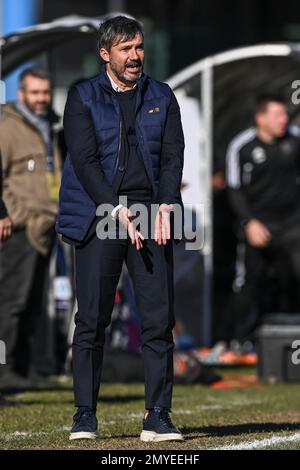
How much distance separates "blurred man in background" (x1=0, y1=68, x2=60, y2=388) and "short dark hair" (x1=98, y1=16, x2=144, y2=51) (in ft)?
14.1

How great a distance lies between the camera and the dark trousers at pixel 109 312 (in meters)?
8.66

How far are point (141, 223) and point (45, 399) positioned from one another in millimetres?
3462

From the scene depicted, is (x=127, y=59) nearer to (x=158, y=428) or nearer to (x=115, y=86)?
(x=115, y=86)

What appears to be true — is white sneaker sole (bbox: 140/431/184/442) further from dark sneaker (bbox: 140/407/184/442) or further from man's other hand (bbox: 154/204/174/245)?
man's other hand (bbox: 154/204/174/245)

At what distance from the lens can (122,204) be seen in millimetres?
8609

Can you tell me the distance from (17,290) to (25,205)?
2.35ft

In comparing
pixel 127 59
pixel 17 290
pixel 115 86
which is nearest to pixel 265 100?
pixel 17 290

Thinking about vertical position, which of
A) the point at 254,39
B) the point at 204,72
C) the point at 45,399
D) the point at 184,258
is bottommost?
the point at 45,399

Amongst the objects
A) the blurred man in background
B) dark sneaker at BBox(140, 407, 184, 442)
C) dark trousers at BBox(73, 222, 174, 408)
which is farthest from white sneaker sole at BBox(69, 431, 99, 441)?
the blurred man in background

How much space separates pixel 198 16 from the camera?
29.1 meters

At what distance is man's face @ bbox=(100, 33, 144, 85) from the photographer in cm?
862

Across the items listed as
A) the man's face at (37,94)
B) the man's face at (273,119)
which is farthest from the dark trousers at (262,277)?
the man's face at (37,94)

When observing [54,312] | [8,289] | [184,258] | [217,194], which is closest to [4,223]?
[8,289]

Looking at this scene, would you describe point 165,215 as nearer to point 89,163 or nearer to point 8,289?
point 89,163
